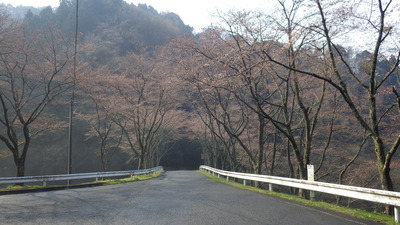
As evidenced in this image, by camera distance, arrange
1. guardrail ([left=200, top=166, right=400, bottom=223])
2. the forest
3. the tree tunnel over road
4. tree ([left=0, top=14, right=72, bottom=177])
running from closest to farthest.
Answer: guardrail ([left=200, top=166, right=400, bottom=223]) < the forest < tree ([left=0, top=14, right=72, bottom=177]) < the tree tunnel over road

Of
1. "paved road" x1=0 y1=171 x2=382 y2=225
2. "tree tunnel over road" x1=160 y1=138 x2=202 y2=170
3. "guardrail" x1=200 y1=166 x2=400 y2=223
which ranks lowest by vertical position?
"tree tunnel over road" x1=160 y1=138 x2=202 y2=170

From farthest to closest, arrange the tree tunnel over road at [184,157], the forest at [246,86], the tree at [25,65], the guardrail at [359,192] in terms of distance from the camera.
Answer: the tree tunnel over road at [184,157], the tree at [25,65], the forest at [246,86], the guardrail at [359,192]

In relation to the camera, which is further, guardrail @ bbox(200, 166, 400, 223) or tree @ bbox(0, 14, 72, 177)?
tree @ bbox(0, 14, 72, 177)

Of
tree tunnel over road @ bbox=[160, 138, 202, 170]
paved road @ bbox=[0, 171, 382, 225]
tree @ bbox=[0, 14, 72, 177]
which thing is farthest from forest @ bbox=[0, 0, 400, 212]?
tree tunnel over road @ bbox=[160, 138, 202, 170]

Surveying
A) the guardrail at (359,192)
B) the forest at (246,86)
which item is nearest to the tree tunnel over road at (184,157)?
the forest at (246,86)

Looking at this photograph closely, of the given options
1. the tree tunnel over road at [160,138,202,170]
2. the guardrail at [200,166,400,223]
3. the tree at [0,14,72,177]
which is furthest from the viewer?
the tree tunnel over road at [160,138,202,170]

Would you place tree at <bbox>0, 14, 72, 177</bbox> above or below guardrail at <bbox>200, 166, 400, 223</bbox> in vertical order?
above

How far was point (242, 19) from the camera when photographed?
59.3 feet

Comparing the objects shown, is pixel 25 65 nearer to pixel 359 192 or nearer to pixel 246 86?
pixel 246 86

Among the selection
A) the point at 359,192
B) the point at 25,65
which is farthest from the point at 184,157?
the point at 359,192

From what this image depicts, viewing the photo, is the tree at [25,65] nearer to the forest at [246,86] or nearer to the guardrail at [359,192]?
the forest at [246,86]

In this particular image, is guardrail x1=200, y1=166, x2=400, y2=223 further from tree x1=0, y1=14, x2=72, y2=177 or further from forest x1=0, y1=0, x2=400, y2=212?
tree x1=0, y1=14, x2=72, y2=177

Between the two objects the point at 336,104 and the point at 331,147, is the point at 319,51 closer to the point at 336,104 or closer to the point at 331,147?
the point at 336,104

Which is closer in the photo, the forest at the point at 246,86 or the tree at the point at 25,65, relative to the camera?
the forest at the point at 246,86
